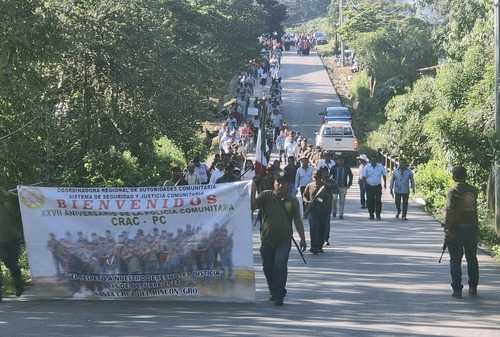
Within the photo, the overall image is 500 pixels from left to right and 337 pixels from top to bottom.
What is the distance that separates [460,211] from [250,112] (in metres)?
36.9

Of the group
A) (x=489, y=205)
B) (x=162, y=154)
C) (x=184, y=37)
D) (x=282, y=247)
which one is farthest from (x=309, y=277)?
(x=184, y=37)

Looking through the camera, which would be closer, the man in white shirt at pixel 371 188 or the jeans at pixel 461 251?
the jeans at pixel 461 251

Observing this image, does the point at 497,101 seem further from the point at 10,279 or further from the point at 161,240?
the point at 10,279

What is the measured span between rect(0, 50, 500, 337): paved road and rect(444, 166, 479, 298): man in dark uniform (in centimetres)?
36

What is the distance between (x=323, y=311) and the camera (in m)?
12.8

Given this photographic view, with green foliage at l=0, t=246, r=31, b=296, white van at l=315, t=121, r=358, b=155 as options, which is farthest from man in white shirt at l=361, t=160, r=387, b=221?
white van at l=315, t=121, r=358, b=155

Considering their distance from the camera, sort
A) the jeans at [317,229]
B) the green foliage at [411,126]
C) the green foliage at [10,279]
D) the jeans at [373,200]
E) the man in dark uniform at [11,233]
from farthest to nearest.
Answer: the green foliage at [411,126] → the jeans at [373,200] → the jeans at [317,229] → the green foliage at [10,279] → the man in dark uniform at [11,233]

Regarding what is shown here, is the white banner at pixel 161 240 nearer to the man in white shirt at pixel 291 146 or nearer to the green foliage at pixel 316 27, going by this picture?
the man in white shirt at pixel 291 146

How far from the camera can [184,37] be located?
152 ft

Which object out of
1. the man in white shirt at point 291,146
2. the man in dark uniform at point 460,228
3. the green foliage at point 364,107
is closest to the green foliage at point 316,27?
the green foliage at point 364,107

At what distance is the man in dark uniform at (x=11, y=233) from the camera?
13.4 m

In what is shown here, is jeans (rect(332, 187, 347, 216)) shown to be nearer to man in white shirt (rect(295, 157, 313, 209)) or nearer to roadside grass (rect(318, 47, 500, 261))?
man in white shirt (rect(295, 157, 313, 209))

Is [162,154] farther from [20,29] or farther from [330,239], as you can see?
[20,29]

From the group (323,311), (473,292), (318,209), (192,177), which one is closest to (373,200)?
(192,177)
